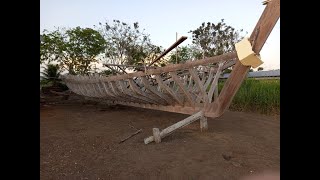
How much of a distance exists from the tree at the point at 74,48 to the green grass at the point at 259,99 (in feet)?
44.0

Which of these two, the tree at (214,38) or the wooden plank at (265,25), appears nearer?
the wooden plank at (265,25)

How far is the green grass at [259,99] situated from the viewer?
9.96 m

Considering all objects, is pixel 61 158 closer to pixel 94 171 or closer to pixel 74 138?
pixel 94 171

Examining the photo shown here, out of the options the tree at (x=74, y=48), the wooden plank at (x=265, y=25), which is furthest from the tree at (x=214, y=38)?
the wooden plank at (x=265, y=25)

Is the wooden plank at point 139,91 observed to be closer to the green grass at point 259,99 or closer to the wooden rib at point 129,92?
the wooden rib at point 129,92

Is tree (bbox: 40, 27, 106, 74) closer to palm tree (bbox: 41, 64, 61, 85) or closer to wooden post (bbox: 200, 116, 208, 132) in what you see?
palm tree (bbox: 41, 64, 61, 85)

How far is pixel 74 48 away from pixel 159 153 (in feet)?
58.5

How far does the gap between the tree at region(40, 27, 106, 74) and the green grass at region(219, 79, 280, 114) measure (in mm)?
13409

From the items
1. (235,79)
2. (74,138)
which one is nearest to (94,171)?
(74,138)

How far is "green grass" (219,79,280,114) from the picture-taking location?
9961 mm

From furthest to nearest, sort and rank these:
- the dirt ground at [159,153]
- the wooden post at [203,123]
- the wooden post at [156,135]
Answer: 1. the wooden post at [203,123]
2. the wooden post at [156,135]
3. the dirt ground at [159,153]

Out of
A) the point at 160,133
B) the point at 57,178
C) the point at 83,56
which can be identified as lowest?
the point at 57,178

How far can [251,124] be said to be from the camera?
763 cm
